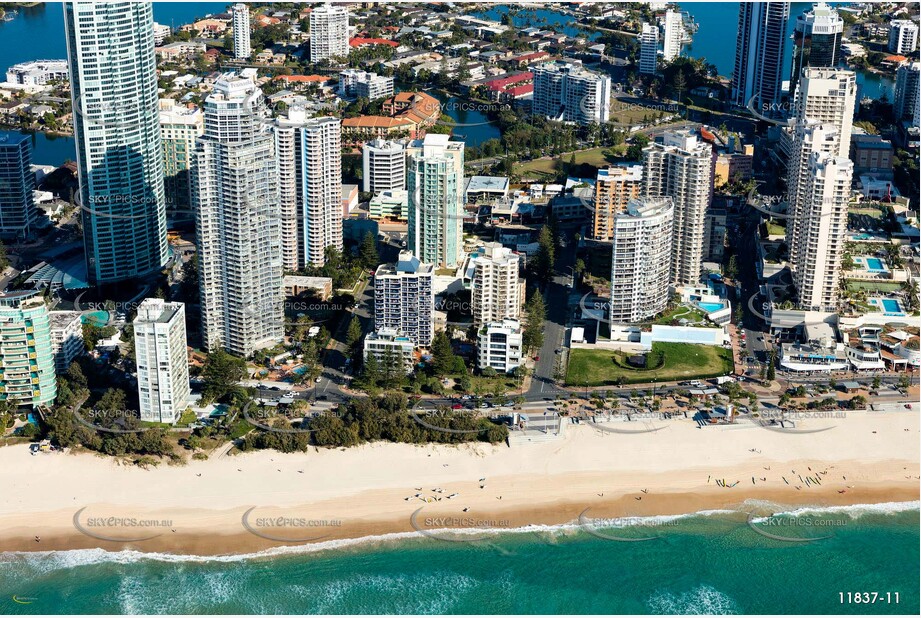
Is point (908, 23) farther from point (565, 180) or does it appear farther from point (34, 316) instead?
point (34, 316)

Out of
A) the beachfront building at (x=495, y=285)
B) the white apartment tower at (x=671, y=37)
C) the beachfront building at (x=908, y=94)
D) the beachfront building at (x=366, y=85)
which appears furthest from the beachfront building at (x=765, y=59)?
the beachfront building at (x=495, y=285)

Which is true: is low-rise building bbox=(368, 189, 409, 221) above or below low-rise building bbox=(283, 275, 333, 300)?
above

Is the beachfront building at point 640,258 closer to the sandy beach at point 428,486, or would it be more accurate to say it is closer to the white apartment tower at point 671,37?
the sandy beach at point 428,486

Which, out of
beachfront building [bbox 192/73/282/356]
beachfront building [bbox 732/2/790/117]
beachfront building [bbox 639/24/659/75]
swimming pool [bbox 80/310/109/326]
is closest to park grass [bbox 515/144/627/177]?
beachfront building [bbox 732/2/790/117]

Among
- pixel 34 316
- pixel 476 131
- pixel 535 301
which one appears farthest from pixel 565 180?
pixel 34 316

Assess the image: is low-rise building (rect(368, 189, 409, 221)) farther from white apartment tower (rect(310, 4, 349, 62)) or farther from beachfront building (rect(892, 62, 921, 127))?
beachfront building (rect(892, 62, 921, 127))

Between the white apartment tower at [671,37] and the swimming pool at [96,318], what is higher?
the white apartment tower at [671,37]

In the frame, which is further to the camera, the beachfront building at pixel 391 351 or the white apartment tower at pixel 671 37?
the white apartment tower at pixel 671 37
